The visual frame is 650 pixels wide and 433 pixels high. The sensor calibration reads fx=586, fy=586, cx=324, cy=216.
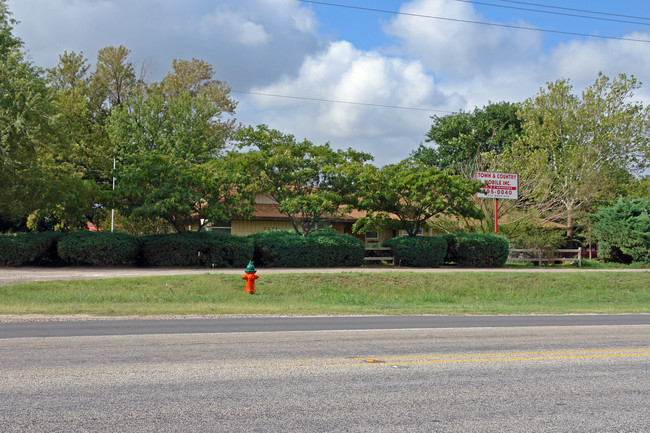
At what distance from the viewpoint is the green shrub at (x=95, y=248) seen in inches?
948

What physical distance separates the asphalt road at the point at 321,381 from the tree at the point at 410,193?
740 inches

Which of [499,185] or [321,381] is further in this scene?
[499,185]

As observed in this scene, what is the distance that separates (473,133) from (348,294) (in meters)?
37.4

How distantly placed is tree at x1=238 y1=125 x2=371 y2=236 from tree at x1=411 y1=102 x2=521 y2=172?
25765 millimetres

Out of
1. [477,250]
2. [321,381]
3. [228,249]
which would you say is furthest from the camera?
[477,250]

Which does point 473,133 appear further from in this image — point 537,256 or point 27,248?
point 27,248

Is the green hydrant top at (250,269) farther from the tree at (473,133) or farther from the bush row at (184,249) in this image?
the tree at (473,133)

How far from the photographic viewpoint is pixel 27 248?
78.2 ft

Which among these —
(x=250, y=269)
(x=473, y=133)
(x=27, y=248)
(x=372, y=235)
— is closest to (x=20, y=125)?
(x=27, y=248)

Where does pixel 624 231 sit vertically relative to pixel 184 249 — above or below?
above

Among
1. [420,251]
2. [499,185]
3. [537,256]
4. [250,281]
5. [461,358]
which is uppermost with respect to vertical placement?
[499,185]

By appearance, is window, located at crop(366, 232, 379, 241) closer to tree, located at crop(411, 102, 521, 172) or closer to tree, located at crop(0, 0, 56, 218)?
tree, located at crop(411, 102, 521, 172)

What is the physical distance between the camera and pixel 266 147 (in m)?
29.0

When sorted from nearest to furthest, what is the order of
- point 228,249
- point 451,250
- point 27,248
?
point 27,248
point 228,249
point 451,250
